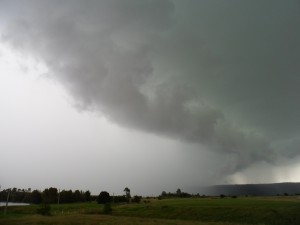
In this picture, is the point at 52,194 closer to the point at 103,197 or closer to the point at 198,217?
the point at 103,197

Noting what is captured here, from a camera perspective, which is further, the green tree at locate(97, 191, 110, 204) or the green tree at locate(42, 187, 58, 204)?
the green tree at locate(42, 187, 58, 204)

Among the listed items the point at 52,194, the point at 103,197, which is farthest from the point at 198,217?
the point at 52,194

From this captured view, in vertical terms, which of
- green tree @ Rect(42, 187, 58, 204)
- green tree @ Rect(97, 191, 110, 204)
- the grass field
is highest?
green tree @ Rect(42, 187, 58, 204)

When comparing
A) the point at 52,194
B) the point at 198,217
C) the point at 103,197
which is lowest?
the point at 198,217

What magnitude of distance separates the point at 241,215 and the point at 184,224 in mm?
21209

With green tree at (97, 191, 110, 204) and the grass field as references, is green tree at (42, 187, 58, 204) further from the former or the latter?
the grass field

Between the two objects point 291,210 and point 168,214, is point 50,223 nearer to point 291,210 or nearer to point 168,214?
point 168,214

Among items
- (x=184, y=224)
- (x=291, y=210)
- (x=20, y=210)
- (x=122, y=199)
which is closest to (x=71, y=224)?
(x=184, y=224)

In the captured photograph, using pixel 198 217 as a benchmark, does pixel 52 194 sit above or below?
above

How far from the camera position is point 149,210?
319ft

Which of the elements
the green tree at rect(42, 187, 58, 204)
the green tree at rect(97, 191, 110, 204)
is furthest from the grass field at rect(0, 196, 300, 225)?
the green tree at rect(42, 187, 58, 204)

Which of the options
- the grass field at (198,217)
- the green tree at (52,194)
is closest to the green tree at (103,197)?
the green tree at (52,194)

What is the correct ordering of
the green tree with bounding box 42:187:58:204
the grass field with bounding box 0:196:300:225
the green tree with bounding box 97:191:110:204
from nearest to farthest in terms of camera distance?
the grass field with bounding box 0:196:300:225 < the green tree with bounding box 97:191:110:204 < the green tree with bounding box 42:187:58:204

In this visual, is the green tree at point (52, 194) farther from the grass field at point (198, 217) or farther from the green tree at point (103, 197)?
the grass field at point (198, 217)
